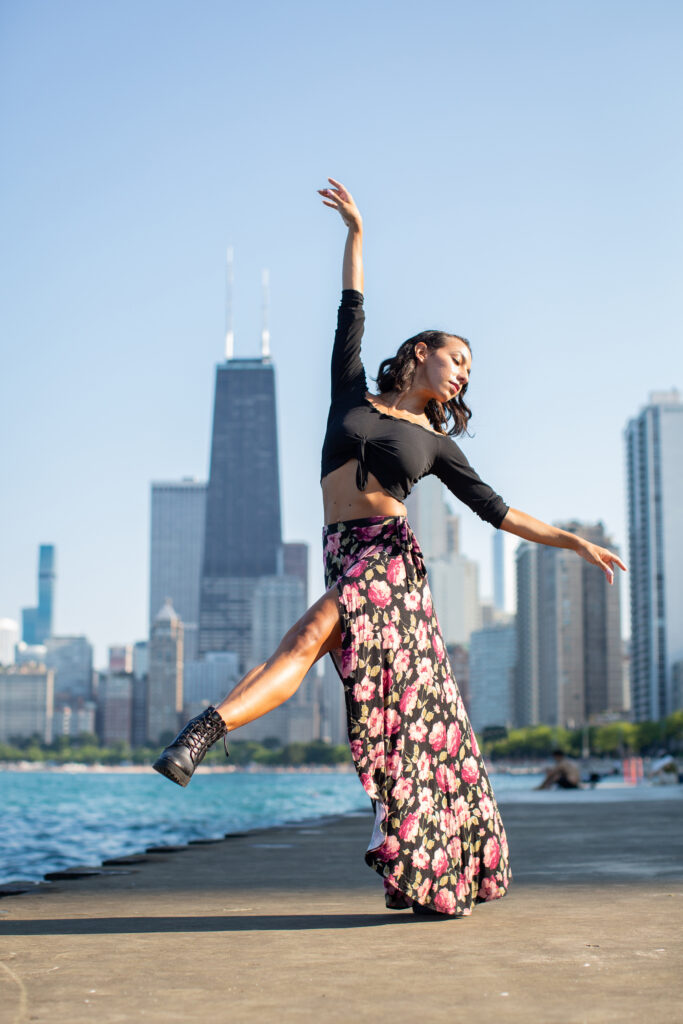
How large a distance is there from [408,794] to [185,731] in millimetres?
757

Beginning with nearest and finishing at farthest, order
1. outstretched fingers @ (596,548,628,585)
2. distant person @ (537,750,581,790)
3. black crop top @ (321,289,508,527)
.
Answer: black crop top @ (321,289,508,527) < outstretched fingers @ (596,548,628,585) < distant person @ (537,750,581,790)

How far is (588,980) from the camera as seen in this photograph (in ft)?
9.18

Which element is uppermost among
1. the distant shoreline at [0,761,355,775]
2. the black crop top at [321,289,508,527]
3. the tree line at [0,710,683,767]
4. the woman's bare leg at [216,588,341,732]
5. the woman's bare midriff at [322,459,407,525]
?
the black crop top at [321,289,508,527]

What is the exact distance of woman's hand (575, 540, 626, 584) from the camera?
420 cm

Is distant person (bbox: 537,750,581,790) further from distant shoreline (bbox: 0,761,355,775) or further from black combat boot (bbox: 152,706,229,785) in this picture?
distant shoreline (bbox: 0,761,355,775)

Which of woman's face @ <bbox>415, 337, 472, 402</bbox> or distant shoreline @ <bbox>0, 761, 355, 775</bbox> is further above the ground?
woman's face @ <bbox>415, 337, 472, 402</bbox>

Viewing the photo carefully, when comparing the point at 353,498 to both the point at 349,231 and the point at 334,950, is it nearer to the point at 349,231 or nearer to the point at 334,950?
the point at 349,231

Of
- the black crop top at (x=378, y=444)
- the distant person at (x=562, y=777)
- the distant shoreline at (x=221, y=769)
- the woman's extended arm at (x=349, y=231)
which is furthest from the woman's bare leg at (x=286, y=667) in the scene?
the distant shoreline at (x=221, y=769)

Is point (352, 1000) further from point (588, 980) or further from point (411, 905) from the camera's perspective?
point (411, 905)

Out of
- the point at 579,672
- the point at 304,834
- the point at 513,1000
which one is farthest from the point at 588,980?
the point at 579,672

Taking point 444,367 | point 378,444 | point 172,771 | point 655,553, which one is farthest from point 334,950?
point 655,553

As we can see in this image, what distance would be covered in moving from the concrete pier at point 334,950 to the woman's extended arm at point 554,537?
3.71 ft

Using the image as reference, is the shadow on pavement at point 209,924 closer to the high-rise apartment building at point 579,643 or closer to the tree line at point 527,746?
the tree line at point 527,746

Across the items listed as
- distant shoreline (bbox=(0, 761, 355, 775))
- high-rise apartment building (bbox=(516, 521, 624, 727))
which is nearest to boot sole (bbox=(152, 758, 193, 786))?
high-rise apartment building (bbox=(516, 521, 624, 727))
